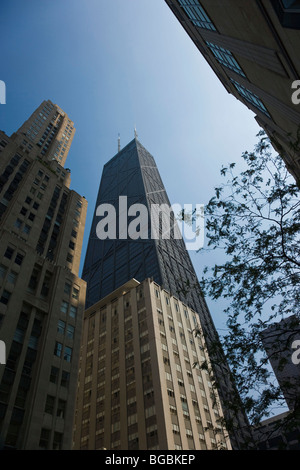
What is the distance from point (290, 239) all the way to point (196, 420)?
169 ft

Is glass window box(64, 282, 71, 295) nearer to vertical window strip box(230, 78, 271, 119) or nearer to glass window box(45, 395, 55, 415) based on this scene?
glass window box(45, 395, 55, 415)

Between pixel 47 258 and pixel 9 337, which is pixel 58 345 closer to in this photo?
pixel 9 337

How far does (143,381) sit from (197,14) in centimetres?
5400

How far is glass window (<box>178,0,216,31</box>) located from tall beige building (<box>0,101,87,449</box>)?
101 feet

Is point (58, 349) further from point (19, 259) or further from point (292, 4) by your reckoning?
point (292, 4)

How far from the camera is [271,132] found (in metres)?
38.9

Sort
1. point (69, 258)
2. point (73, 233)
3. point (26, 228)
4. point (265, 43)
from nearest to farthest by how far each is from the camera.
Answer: point (265, 43) → point (26, 228) → point (69, 258) → point (73, 233)

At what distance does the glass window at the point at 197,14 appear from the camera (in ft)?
97.6

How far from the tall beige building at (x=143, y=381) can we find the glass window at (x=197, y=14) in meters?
38.8

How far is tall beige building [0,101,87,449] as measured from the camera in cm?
2748

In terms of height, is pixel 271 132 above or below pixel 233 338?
above

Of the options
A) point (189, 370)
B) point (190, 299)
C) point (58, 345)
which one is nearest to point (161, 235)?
point (190, 299)

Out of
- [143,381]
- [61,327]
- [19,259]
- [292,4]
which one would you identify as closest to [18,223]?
[19,259]

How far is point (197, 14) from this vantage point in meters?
32.4
